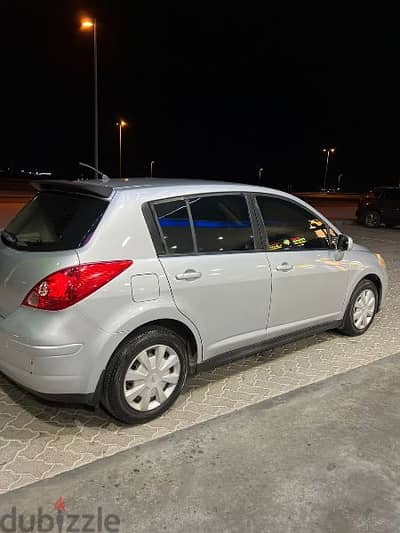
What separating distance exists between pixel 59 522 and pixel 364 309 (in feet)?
12.4

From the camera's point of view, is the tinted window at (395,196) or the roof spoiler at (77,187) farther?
the tinted window at (395,196)

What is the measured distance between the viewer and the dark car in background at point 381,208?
670 inches

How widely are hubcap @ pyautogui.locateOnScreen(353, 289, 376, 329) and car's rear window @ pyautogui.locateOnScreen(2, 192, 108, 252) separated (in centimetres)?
309

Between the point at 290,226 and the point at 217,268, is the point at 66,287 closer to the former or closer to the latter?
the point at 217,268

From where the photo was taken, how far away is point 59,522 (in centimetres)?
244

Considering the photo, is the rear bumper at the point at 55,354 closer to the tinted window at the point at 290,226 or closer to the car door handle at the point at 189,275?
the car door handle at the point at 189,275

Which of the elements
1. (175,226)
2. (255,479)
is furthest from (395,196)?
(255,479)

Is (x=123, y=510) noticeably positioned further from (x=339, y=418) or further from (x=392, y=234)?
(x=392, y=234)

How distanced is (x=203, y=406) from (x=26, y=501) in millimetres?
1452

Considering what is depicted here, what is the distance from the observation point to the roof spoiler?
320 cm

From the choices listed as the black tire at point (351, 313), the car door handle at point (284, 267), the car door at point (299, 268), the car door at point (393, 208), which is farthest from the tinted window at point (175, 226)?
the car door at point (393, 208)

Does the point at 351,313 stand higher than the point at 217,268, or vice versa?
the point at 217,268

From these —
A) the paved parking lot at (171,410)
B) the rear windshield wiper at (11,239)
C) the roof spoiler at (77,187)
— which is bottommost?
the paved parking lot at (171,410)

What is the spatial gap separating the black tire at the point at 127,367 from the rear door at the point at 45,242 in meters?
0.67
